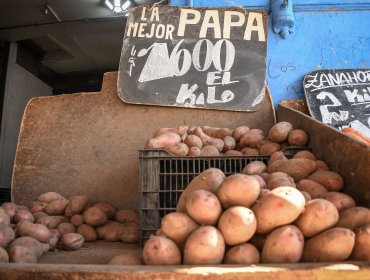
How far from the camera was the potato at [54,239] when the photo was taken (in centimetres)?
252

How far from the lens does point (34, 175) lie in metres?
3.69

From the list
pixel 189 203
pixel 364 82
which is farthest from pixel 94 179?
pixel 364 82

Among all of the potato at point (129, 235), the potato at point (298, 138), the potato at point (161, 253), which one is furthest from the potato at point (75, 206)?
the potato at point (161, 253)

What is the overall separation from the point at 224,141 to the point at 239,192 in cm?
153

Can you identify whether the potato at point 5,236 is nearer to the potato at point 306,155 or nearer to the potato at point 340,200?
the potato at point 340,200

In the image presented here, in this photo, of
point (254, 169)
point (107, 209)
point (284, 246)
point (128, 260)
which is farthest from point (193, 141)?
point (284, 246)

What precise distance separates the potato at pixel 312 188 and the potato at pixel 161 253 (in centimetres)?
76

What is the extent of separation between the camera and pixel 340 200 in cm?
176

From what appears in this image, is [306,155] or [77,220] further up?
[306,155]

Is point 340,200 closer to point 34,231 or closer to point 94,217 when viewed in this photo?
point 34,231

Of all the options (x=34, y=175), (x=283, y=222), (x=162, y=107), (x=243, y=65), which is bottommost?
(x=283, y=222)

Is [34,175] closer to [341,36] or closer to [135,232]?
[135,232]

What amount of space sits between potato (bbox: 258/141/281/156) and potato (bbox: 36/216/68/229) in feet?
5.20

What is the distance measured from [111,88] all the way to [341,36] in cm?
228
